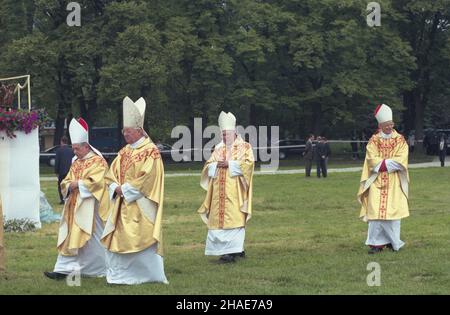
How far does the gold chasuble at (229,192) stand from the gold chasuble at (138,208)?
86.8 inches

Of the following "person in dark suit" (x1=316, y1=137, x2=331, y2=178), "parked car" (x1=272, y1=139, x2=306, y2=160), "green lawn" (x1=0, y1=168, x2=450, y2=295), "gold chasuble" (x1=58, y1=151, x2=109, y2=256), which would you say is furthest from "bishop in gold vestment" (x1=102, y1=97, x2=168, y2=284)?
"parked car" (x1=272, y1=139, x2=306, y2=160)

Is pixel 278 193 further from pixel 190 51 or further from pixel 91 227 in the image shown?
pixel 190 51

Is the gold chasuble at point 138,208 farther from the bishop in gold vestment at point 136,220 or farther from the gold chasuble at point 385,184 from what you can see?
the gold chasuble at point 385,184

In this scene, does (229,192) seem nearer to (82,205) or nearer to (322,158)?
(82,205)

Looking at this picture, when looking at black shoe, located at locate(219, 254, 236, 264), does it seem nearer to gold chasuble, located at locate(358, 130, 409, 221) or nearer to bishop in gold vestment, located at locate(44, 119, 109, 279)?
bishop in gold vestment, located at locate(44, 119, 109, 279)

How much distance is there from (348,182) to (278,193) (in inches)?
180

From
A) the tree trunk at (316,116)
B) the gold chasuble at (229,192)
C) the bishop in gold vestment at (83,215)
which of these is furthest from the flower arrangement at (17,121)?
the tree trunk at (316,116)

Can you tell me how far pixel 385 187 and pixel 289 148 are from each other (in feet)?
113

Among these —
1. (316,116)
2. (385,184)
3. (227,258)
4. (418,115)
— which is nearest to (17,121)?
(227,258)

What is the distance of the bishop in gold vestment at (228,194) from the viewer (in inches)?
514

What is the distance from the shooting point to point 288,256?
13312 mm

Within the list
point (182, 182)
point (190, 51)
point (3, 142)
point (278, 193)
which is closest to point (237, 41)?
point (190, 51)

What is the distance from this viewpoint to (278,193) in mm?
25703

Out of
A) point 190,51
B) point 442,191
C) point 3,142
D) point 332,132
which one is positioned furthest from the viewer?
point 332,132
